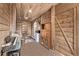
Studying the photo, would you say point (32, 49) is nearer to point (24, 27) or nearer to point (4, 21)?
point (24, 27)

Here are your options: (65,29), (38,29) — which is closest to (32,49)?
(38,29)

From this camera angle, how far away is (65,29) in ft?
4.73

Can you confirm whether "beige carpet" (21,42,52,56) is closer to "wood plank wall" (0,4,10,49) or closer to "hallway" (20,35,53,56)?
"hallway" (20,35,53,56)

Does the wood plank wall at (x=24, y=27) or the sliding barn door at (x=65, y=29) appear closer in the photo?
the sliding barn door at (x=65, y=29)

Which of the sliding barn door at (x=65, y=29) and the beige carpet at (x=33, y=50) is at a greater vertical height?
the sliding barn door at (x=65, y=29)

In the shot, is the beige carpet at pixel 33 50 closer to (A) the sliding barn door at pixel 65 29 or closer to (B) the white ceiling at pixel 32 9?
(A) the sliding barn door at pixel 65 29

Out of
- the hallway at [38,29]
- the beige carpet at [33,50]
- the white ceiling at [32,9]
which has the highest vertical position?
the white ceiling at [32,9]

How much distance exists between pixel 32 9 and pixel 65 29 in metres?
0.54

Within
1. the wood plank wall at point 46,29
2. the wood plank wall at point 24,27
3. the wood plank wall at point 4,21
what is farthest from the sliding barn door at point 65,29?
the wood plank wall at point 4,21

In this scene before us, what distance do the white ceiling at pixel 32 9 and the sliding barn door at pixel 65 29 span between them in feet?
0.62

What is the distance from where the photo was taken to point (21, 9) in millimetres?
1483

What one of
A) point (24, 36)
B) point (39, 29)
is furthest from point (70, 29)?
point (24, 36)

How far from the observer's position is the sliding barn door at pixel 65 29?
54.2 inches

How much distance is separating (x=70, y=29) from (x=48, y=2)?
0.48 metres
